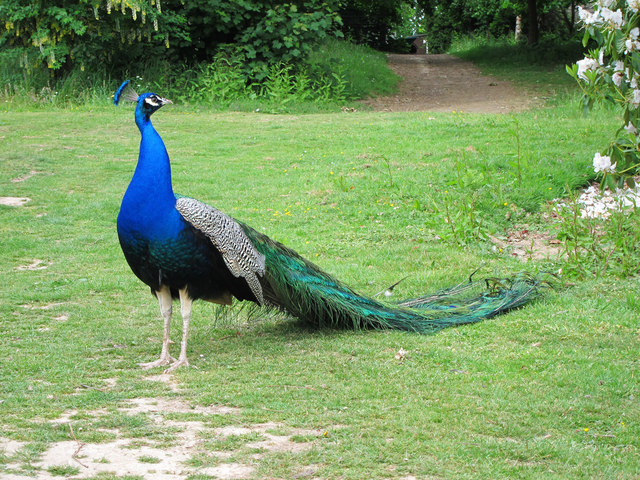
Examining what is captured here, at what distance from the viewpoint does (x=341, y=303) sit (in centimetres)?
595

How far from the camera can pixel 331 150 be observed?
13.2 meters

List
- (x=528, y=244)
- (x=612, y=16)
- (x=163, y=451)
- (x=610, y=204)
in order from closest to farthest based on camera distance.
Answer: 1. (x=163, y=451)
2. (x=612, y=16)
3. (x=610, y=204)
4. (x=528, y=244)

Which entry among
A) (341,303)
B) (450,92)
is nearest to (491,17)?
(450,92)

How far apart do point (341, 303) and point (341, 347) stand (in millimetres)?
396

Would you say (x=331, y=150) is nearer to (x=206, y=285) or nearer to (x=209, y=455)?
(x=206, y=285)

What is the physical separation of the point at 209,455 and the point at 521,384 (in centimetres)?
206

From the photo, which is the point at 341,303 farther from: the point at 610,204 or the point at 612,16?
the point at 610,204

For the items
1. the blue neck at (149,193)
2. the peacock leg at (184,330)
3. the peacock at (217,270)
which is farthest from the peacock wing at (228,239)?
the peacock leg at (184,330)

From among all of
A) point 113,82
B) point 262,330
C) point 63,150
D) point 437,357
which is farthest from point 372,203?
point 113,82

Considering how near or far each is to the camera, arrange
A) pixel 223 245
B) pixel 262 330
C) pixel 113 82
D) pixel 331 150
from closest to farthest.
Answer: pixel 223 245, pixel 262 330, pixel 331 150, pixel 113 82

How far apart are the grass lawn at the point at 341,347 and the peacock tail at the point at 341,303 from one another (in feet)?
0.42

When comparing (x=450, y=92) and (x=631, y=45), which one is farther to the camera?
(x=450, y=92)

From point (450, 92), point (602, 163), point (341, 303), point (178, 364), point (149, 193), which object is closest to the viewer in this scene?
point (602, 163)

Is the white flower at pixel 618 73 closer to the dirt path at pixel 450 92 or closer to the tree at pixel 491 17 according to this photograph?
the dirt path at pixel 450 92
